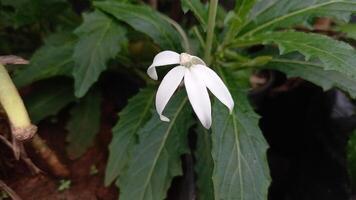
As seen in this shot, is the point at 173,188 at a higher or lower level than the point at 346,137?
higher

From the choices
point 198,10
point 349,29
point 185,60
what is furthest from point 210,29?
point 349,29

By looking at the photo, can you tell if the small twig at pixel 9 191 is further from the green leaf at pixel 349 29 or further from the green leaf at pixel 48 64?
the green leaf at pixel 349 29

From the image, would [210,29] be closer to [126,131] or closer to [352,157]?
[126,131]

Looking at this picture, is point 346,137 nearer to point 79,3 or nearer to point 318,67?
point 318,67

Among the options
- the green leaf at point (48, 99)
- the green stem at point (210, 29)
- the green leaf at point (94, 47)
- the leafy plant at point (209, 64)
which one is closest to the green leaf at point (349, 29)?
the leafy plant at point (209, 64)

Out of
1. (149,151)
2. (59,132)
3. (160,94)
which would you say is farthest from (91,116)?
(160,94)
